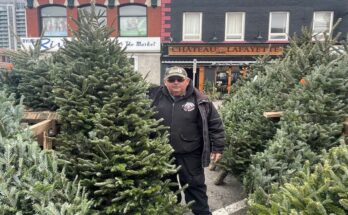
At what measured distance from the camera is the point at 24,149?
253 centimetres

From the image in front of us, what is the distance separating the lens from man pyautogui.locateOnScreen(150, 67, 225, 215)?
13.3 feet

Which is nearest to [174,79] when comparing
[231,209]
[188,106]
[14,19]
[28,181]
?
[188,106]

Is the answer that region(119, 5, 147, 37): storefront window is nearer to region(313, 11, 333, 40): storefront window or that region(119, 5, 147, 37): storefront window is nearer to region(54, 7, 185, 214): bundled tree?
region(313, 11, 333, 40): storefront window

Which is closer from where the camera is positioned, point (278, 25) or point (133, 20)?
point (278, 25)

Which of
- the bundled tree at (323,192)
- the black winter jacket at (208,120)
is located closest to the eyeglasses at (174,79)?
the black winter jacket at (208,120)

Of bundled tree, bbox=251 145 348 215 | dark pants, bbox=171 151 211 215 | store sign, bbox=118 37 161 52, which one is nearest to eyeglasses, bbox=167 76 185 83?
dark pants, bbox=171 151 211 215

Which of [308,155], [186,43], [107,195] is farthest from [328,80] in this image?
[186,43]

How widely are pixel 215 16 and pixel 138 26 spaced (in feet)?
17.2

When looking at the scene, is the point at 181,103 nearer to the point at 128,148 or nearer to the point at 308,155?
the point at 128,148

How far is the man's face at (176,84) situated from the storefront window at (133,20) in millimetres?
17123

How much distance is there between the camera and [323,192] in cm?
233

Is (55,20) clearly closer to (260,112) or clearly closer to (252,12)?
(252,12)

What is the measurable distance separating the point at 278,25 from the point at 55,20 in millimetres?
15218

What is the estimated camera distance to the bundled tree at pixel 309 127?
3982 mm
